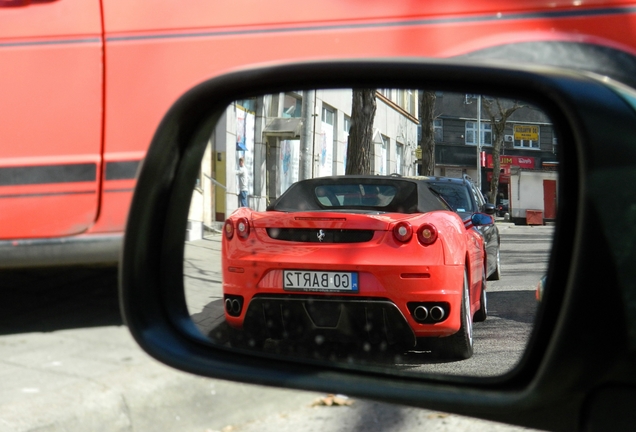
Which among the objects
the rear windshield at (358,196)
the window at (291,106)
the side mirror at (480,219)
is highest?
the window at (291,106)

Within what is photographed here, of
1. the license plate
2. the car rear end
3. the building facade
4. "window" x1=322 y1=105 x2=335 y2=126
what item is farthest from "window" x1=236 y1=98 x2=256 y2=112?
the license plate

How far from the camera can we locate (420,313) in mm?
1195

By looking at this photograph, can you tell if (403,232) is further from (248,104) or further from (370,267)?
(248,104)

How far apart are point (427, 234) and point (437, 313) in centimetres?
13

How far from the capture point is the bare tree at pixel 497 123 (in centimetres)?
108

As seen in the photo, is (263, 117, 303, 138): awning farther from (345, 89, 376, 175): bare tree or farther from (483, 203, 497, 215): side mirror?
(483, 203, 497, 215): side mirror

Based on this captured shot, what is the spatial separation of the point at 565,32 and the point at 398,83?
2.12 meters

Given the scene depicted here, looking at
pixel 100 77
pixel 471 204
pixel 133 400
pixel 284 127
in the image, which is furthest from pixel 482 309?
pixel 100 77

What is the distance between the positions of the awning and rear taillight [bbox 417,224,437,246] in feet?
1.46

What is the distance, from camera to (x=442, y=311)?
1.20 metres

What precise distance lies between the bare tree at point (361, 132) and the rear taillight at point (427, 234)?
0.16 m

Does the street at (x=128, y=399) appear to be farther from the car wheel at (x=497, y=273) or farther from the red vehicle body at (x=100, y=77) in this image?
the car wheel at (x=497, y=273)

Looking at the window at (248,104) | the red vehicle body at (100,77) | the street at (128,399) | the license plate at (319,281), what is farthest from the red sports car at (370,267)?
the red vehicle body at (100,77)

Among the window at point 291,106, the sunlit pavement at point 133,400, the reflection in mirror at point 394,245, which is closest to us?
the reflection in mirror at point 394,245
